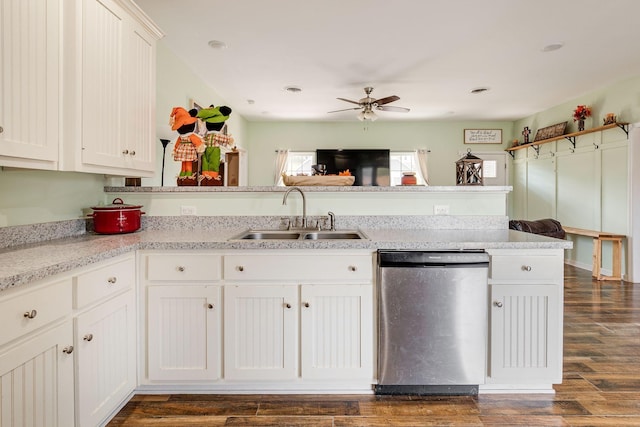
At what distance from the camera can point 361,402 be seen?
1.88 metres

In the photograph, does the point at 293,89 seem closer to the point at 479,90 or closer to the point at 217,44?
the point at 217,44

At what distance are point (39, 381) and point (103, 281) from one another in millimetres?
441

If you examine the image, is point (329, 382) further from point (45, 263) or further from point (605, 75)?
point (605, 75)

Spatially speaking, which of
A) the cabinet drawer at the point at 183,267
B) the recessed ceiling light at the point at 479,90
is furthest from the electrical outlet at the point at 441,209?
the recessed ceiling light at the point at 479,90

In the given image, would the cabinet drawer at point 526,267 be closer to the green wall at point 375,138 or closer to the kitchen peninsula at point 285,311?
the kitchen peninsula at point 285,311

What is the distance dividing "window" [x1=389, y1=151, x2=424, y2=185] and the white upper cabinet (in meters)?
5.92

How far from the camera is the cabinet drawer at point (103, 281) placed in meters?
1.44

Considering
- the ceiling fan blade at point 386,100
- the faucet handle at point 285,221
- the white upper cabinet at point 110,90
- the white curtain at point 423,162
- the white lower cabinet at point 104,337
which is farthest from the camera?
the white curtain at point 423,162

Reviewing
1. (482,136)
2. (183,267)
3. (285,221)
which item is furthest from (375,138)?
(183,267)

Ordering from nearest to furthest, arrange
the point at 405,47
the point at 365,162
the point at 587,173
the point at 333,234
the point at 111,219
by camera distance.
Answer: the point at 111,219 → the point at 333,234 → the point at 405,47 → the point at 587,173 → the point at 365,162

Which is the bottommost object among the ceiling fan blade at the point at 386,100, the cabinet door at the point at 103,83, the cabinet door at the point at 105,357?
the cabinet door at the point at 105,357

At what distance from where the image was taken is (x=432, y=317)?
6.01 feet

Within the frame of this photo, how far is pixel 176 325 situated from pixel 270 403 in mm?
637

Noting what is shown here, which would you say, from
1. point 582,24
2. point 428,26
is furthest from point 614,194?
point 428,26
